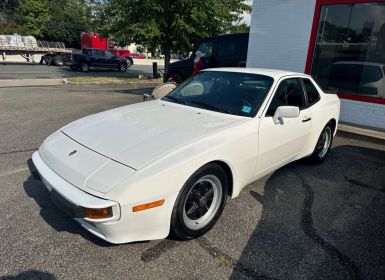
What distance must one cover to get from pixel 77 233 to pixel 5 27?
5401 cm

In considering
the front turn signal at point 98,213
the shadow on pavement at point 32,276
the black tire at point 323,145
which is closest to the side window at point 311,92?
the black tire at point 323,145

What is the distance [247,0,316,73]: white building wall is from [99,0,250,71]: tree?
233 inches

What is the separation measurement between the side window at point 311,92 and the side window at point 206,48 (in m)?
6.71

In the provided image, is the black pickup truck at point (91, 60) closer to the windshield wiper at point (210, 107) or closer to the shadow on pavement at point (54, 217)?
the shadow on pavement at point (54, 217)

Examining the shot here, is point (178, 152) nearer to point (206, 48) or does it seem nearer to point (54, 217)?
point (54, 217)

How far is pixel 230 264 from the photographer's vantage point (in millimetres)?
2311

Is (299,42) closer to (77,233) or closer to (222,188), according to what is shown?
(222,188)

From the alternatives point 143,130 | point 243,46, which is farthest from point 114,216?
point 243,46

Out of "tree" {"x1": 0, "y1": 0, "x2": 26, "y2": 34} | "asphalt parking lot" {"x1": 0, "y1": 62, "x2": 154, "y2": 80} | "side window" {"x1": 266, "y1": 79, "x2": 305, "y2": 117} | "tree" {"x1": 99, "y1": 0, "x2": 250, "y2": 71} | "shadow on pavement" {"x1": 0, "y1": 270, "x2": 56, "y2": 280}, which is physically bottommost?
"shadow on pavement" {"x1": 0, "y1": 270, "x2": 56, "y2": 280}

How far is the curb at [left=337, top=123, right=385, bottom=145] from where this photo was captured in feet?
19.8

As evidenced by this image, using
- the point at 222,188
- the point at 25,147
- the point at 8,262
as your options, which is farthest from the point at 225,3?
the point at 8,262

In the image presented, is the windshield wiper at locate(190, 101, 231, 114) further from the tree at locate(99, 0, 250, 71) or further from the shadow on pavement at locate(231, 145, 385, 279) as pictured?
the tree at locate(99, 0, 250, 71)

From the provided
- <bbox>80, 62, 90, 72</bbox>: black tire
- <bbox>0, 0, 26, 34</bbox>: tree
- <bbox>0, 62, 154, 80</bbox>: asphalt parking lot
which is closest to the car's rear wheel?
<bbox>0, 62, 154, 80</bbox>: asphalt parking lot

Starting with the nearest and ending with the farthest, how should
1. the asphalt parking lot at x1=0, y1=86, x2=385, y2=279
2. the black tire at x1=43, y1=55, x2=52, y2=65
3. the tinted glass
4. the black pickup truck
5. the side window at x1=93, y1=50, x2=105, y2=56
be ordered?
1. the asphalt parking lot at x1=0, y1=86, x2=385, y2=279
2. the tinted glass
3. the black pickup truck
4. the side window at x1=93, y1=50, x2=105, y2=56
5. the black tire at x1=43, y1=55, x2=52, y2=65
